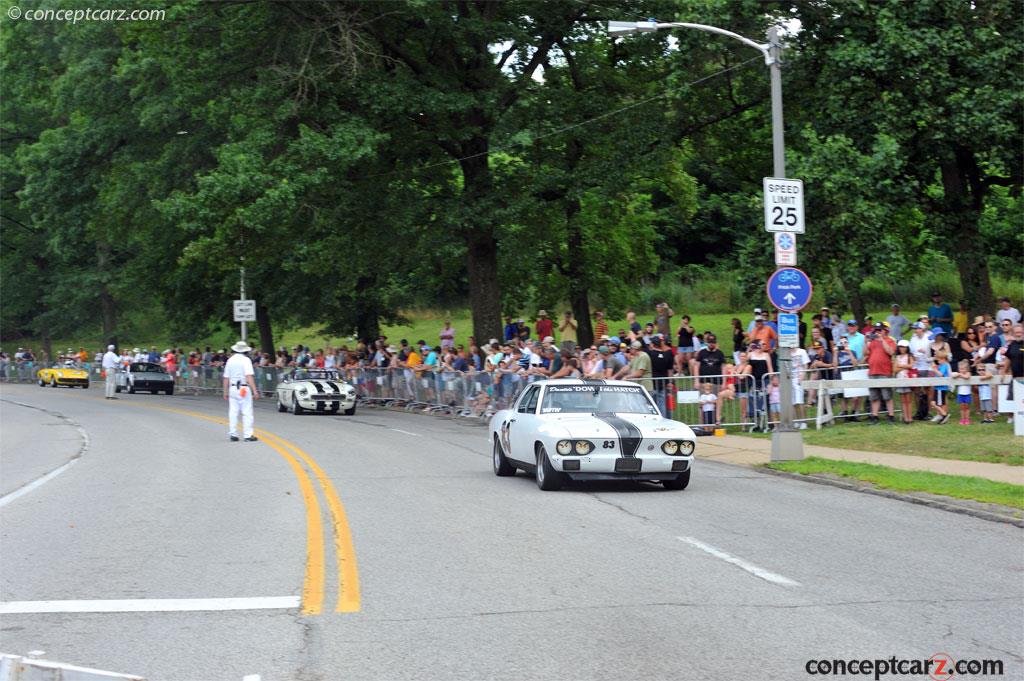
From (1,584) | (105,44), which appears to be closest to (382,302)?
(105,44)

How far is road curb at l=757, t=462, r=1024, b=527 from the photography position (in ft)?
40.9

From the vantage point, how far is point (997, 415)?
72.4 feet

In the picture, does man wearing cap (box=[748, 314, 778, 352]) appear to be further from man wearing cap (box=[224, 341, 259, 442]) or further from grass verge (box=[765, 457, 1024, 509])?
man wearing cap (box=[224, 341, 259, 442])

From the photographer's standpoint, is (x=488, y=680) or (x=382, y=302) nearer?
(x=488, y=680)

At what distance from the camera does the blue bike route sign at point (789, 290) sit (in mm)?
17969

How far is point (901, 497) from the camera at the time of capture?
14.2m

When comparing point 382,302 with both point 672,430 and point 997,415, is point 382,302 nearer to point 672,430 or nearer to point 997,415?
point 997,415

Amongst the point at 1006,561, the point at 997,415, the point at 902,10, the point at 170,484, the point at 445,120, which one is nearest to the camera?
the point at 1006,561

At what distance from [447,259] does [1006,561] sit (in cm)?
3393

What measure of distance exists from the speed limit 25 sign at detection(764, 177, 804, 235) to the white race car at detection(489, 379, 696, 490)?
12.9 ft

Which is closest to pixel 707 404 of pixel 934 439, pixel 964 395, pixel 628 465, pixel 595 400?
pixel 964 395

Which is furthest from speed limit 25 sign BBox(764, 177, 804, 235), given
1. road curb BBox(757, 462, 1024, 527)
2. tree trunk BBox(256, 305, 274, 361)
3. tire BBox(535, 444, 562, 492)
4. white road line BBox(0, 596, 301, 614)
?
tree trunk BBox(256, 305, 274, 361)

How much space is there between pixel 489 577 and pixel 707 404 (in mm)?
15068

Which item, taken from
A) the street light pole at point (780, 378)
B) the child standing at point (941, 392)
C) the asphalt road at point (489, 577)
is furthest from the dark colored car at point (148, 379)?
the street light pole at point (780, 378)
